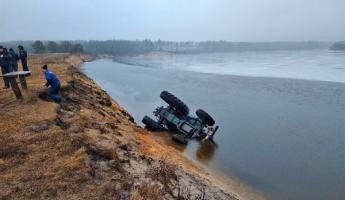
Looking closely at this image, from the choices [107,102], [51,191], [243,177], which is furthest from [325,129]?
[51,191]

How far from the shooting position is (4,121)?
13.3m

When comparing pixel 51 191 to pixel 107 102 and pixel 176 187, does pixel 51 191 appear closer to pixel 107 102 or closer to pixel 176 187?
pixel 176 187

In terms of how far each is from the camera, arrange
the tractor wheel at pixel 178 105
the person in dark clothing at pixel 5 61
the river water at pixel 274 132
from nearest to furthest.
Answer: the river water at pixel 274 132 < the person in dark clothing at pixel 5 61 < the tractor wheel at pixel 178 105

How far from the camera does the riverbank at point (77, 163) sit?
29.8ft

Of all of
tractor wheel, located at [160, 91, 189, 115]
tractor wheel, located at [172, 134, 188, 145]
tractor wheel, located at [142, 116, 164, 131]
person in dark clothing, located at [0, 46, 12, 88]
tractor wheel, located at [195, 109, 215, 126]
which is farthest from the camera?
tractor wheel, located at [142, 116, 164, 131]

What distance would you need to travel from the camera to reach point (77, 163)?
10141 mm

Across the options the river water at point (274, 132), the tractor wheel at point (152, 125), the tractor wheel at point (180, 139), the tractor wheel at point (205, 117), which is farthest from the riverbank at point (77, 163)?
the tractor wheel at point (152, 125)

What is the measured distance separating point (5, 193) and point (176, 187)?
14.2 ft

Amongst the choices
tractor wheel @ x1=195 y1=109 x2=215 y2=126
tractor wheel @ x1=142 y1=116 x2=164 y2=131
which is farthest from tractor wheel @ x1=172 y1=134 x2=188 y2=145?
tractor wheel @ x1=142 y1=116 x2=164 y2=131

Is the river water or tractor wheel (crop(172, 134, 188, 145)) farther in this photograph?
tractor wheel (crop(172, 134, 188, 145))

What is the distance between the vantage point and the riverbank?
907 cm

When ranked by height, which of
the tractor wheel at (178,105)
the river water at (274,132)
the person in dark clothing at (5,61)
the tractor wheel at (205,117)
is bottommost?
the river water at (274,132)

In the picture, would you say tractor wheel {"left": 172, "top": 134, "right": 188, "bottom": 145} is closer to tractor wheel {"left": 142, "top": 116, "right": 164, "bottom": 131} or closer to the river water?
the river water

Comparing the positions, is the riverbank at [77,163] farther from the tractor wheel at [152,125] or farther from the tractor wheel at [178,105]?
the tractor wheel at [152,125]
